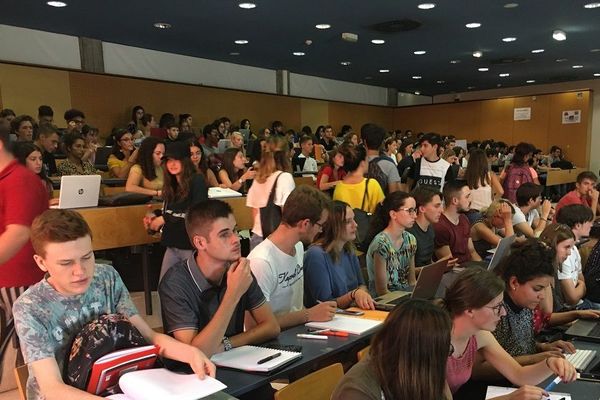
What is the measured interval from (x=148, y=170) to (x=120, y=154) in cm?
176

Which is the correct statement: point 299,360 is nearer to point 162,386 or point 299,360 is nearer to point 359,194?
point 162,386

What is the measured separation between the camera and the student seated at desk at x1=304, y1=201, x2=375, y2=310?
265cm

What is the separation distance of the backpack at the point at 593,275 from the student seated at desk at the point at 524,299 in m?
1.42

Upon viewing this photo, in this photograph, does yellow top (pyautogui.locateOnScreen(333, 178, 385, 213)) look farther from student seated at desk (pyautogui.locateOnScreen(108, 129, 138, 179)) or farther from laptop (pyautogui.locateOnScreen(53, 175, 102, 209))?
student seated at desk (pyautogui.locateOnScreen(108, 129, 138, 179))

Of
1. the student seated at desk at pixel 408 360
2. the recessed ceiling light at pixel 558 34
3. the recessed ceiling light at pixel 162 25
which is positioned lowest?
the student seated at desk at pixel 408 360

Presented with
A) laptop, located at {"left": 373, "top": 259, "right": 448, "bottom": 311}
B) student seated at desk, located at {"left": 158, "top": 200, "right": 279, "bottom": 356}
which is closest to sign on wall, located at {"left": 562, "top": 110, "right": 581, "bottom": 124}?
laptop, located at {"left": 373, "top": 259, "right": 448, "bottom": 311}

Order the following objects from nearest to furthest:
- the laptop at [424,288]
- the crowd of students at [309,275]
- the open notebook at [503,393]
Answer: the crowd of students at [309,275] < the open notebook at [503,393] < the laptop at [424,288]

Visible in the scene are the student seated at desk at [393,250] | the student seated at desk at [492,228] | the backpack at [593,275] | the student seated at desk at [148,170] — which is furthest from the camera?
the student seated at desk at [148,170]

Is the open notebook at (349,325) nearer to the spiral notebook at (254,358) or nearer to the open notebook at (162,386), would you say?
the spiral notebook at (254,358)

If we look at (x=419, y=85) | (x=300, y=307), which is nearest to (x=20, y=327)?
(x=300, y=307)

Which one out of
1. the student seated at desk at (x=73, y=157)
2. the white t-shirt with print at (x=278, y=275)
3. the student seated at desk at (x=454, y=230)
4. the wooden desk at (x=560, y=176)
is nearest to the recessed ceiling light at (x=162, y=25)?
the student seated at desk at (x=73, y=157)

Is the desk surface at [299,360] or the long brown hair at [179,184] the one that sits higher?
the long brown hair at [179,184]

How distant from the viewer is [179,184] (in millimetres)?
3480

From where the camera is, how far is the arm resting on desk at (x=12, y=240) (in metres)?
2.08
